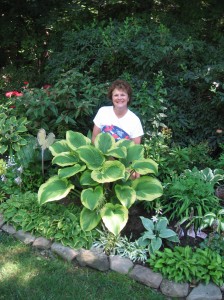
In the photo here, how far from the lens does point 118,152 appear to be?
3.28 m

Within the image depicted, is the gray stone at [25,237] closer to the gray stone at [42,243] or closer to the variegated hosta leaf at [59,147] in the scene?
the gray stone at [42,243]

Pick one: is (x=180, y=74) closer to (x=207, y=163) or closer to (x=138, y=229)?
(x=207, y=163)

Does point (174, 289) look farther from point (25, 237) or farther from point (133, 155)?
point (25, 237)

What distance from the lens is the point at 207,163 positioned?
172 inches

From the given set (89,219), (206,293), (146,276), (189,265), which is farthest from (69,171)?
(206,293)

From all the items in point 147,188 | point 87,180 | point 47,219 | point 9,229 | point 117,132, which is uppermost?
point 117,132

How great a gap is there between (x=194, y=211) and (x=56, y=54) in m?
3.42

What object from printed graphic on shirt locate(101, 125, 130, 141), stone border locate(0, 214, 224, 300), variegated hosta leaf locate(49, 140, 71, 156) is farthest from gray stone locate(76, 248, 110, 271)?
printed graphic on shirt locate(101, 125, 130, 141)

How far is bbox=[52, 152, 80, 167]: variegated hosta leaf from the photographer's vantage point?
336cm

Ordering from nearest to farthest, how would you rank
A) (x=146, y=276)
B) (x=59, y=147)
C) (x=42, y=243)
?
1. (x=146, y=276)
2. (x=42, y=243)
3. (x=59, y=147)

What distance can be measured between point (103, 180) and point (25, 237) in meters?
0.95

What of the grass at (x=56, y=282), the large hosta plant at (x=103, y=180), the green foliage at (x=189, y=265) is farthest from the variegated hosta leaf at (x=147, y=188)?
the grass at (x=56, y=282)

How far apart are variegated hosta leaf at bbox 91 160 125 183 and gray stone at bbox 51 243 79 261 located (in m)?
0.67

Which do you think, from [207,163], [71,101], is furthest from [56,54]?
[207,163]
